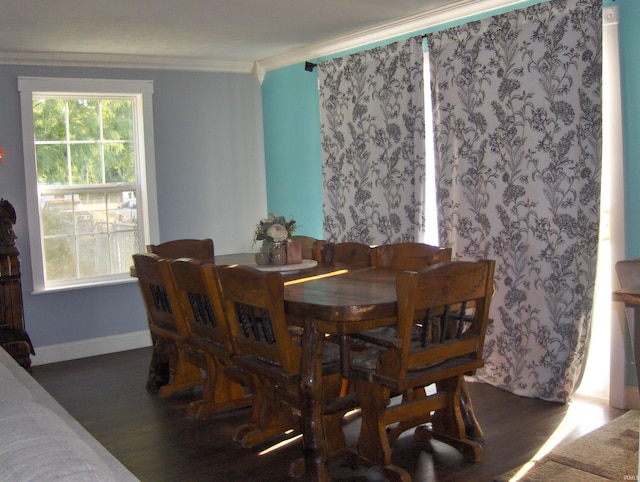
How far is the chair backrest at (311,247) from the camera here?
4172 mm

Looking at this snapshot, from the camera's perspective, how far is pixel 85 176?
529cm

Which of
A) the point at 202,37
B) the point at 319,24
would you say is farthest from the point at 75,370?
the point at 319,24

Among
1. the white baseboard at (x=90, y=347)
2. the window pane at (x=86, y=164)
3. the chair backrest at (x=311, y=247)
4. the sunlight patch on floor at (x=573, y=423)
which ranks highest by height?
the window pane at (x=86, y=164)

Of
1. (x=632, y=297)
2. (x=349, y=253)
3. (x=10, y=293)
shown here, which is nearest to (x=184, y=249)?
(x=10, y=293)

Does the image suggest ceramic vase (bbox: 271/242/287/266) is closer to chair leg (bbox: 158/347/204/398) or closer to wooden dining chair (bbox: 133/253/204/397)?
wooden dining chair (bbox: 133/253/204/397)

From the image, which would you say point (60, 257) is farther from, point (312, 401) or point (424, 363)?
point (424, 363)

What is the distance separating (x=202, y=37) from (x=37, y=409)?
12.7 ft

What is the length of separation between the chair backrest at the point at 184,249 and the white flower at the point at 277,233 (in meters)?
0.74

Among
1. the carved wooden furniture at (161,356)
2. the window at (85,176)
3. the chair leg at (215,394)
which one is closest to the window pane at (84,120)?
the window at (85,176)

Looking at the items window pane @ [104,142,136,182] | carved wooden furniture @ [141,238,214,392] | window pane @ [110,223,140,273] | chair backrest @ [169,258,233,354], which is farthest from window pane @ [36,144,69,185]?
chair backrest @ [169,258,233,354]

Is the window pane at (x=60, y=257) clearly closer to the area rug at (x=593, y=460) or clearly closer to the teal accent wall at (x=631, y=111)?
the area rug at (x=593, y=460)

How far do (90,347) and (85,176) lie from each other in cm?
135

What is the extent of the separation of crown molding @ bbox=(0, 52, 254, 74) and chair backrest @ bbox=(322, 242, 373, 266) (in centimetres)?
236

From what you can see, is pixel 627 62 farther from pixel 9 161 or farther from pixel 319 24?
pixel 9 161
